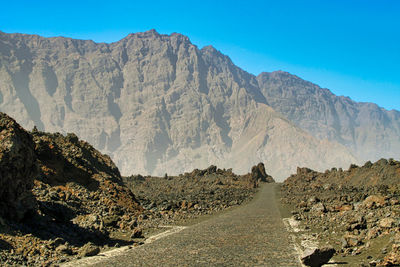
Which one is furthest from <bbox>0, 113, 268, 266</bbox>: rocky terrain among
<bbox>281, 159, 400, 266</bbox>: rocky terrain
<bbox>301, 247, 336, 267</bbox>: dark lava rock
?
<bbox>281, 159, 400, 266</bbox>: rocky terrain

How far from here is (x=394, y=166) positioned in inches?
1859

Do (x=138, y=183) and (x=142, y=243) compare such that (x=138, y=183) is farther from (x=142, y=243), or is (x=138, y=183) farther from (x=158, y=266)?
(x=158, y=266)

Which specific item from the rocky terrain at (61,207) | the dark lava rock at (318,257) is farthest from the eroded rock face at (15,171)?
the dark lava rock at (318,257)

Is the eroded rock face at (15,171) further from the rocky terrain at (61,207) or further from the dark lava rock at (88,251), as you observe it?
the dark lava rock at (88,251)

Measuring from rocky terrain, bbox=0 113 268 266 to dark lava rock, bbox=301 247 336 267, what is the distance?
8210 millimetres

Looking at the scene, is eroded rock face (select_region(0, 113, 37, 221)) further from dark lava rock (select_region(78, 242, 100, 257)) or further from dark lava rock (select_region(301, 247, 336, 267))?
dark lava rock (select_region(301, 247, 336, 267))

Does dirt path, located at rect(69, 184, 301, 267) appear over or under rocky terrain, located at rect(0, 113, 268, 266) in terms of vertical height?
under

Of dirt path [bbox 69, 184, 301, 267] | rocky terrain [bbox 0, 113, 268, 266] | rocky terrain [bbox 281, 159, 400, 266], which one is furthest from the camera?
rocky terrain [bbox 0, 113, 268, 266]

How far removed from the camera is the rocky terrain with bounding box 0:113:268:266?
48.6 feet

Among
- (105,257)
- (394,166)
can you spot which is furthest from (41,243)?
(394,166)

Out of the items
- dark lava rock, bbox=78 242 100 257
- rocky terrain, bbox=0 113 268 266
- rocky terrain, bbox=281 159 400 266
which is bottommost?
rocky terrain, bbox=281 159 400 266

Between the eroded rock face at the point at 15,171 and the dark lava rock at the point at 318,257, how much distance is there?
11947 millimetres

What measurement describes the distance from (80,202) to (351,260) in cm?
1695

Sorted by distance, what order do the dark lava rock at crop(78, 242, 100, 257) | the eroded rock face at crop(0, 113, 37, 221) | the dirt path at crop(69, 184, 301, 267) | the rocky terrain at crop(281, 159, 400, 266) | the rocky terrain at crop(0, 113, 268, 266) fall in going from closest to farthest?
the rocky terrain at crop(281, 159, 400, 266), the dirt path at crop(69, 184, 301, 267), the dark lava rock at crop(78, 242, 100, 257), the rocky terrain at crop(0, 113, 268, 266), the eroded rock face at crop(0, 113, 37, 221)
